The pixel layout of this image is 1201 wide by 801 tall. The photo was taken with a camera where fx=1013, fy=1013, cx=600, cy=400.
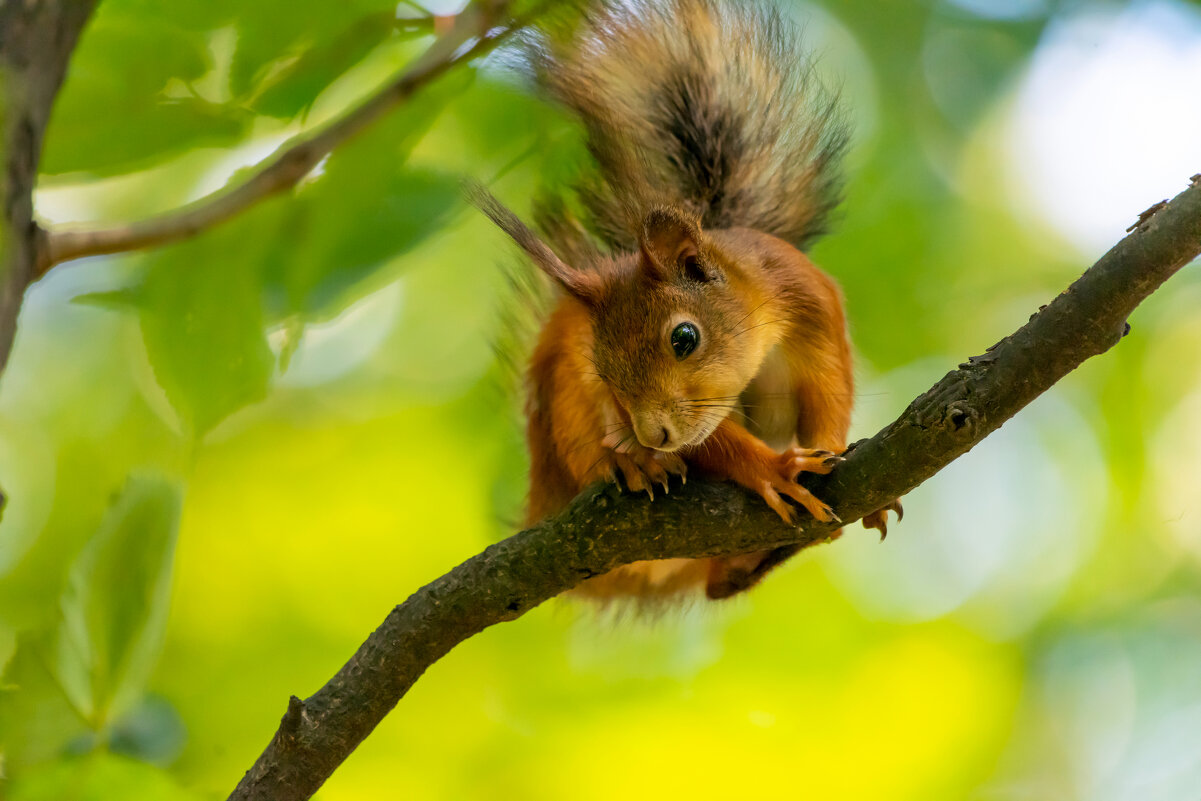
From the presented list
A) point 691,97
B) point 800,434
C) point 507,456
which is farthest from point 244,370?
point 691,97

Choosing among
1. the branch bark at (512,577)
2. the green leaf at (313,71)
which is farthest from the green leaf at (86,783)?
the green leaf at (313,71)

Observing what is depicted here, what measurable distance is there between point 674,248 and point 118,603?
106 cm

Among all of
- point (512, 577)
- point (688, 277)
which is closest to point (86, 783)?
point (512, 577)

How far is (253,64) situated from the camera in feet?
→ 3.55

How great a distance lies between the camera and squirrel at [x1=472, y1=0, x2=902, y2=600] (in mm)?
1507

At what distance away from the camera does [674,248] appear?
171 centimetres

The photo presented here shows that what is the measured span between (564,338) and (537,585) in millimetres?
545

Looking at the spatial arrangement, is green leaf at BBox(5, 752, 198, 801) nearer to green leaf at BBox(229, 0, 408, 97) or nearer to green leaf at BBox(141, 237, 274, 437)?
green leaf at BBox(141, 237, 274, 437)

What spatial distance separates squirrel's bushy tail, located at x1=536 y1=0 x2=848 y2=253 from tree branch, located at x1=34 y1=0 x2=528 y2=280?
66 cm

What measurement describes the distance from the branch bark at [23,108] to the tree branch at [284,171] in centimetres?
8

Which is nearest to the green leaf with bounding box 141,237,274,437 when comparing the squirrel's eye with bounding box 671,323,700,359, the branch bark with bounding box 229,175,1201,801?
the branch bark with bounding box 229,175,1201,801

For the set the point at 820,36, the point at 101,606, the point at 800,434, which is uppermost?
the point at 820,36

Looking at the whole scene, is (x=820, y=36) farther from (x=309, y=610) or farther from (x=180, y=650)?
(x=180, y=650)

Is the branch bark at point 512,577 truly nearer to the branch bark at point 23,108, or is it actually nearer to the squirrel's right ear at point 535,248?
the squirrel's right ear at point 535,248
